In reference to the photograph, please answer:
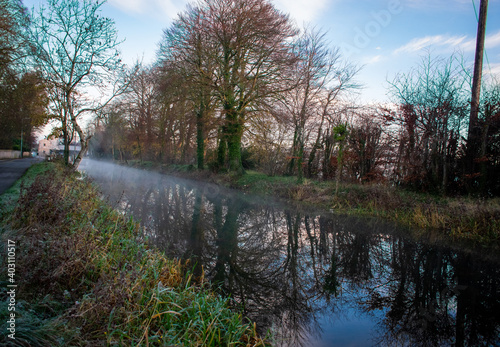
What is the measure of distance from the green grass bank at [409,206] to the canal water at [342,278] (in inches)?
38.6

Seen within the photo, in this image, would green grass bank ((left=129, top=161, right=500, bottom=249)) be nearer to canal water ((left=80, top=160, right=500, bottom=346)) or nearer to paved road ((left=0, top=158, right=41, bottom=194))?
canal water ((left=80, top=160, right=500, bottom=346))

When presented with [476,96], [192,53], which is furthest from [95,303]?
[192,53]

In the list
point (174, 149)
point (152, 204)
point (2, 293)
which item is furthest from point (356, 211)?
point (174, 149)

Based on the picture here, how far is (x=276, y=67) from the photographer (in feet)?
55.8

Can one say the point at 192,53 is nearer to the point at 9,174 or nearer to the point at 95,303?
the point at 9,174

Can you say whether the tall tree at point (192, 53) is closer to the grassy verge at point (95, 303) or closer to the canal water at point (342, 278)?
the canal water at point (342, 278)

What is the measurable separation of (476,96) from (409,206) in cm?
484

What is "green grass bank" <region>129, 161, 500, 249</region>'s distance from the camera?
7.63 metres

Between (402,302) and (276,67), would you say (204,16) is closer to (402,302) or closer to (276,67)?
(276,67)

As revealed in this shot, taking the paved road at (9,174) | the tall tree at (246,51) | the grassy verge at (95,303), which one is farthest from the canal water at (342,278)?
the tall tree at (246,51)

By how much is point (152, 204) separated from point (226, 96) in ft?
30.9

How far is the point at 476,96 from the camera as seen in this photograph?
10031 millimetres

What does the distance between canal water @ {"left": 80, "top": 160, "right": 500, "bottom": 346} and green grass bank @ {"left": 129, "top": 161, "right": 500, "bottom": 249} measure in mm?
979

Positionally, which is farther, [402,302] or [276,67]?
[276,67]
